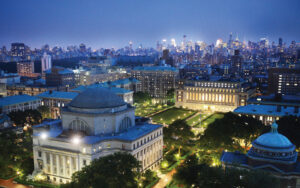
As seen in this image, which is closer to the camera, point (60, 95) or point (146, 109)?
point (60, 95)

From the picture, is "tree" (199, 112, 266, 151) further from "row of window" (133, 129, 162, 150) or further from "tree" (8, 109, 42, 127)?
"tree" (8, 109, 42, 127)

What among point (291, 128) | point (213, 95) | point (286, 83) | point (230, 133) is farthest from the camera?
point (286, 83)

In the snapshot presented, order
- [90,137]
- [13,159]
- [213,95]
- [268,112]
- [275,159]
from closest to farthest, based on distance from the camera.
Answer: [275,159]
[90,137]
[13,159]
[268,112]
[213,95]

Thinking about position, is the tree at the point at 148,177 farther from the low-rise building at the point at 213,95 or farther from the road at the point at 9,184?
the low-rise building at the point at 213,95

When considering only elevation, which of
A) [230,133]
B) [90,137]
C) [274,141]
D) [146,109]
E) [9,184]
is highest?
[274,141]

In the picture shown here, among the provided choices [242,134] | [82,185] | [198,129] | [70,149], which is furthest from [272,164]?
[198,129]

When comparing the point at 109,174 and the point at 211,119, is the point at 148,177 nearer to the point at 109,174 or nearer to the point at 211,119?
the point at 109,174

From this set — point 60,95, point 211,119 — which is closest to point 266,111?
point 211,119

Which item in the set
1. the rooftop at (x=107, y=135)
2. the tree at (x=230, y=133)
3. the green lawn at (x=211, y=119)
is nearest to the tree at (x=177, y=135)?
the tree at (x=230, y=133)
